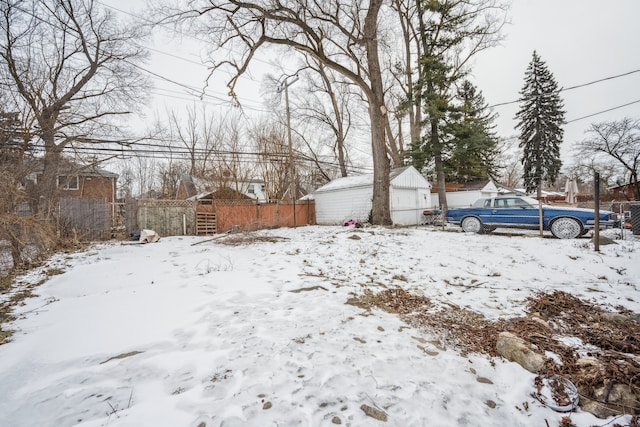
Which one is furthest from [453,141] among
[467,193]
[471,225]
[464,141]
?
[471,225]

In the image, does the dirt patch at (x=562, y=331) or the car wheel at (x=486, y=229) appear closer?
the dirt patch at (x=562, y=331)

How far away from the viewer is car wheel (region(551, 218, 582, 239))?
7961 millimetres

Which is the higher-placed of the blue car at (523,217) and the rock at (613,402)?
the blue car at (523,217)

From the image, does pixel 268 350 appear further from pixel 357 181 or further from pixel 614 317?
pixel 357 181

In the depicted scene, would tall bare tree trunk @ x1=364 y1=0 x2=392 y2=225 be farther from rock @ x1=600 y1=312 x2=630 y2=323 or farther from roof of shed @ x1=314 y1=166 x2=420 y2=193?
rock @ x1=600 y1=312 x2=630 y2=323

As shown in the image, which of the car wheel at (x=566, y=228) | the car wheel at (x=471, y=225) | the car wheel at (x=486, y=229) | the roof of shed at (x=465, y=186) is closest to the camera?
the car wheel at (x=566, y=228)

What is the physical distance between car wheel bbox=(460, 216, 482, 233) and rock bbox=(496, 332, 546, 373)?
8.72 m

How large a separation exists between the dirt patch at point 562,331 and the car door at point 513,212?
658 centimetres

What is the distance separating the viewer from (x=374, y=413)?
167 cm

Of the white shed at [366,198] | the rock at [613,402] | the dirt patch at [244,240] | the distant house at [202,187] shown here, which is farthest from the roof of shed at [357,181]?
the rock at [613,402]

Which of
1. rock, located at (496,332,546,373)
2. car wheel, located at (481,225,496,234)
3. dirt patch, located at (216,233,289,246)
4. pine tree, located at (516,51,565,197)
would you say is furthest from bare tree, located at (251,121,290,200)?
pine tree, located at (516,51,565,197)

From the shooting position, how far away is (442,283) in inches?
179

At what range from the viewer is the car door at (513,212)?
894cm

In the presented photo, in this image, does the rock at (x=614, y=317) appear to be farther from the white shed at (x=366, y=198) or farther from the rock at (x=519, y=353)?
the white shed at (x=366, y=198)
